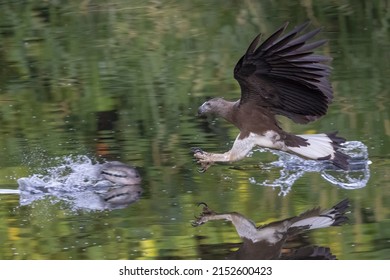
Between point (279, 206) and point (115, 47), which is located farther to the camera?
point (115, 47)

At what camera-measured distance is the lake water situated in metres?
5.55

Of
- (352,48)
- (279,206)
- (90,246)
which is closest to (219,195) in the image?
(279,206)

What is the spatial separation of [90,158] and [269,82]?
53.3 inches

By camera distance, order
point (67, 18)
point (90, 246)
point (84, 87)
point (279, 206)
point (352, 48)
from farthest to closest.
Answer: point (67, 18) → point (352, 48) → point (84, 87) → point (279, 206) → point (90, 246)

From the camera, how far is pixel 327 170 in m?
6.43

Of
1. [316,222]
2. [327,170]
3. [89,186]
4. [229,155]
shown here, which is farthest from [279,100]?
[89,186]

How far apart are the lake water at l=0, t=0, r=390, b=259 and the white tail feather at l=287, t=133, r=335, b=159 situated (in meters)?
0.20

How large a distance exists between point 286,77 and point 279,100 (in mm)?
250

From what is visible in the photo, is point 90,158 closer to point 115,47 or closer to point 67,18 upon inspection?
point 115,47

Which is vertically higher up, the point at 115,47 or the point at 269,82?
the point at 269,82

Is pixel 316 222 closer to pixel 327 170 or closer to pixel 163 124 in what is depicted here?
pixel 327 170

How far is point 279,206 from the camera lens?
230 inches

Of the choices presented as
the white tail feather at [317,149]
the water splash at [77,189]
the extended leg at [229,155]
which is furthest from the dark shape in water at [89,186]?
the white tail feather at [317,149]

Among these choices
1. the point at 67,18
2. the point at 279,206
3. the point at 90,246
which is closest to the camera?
the point at 90,246
